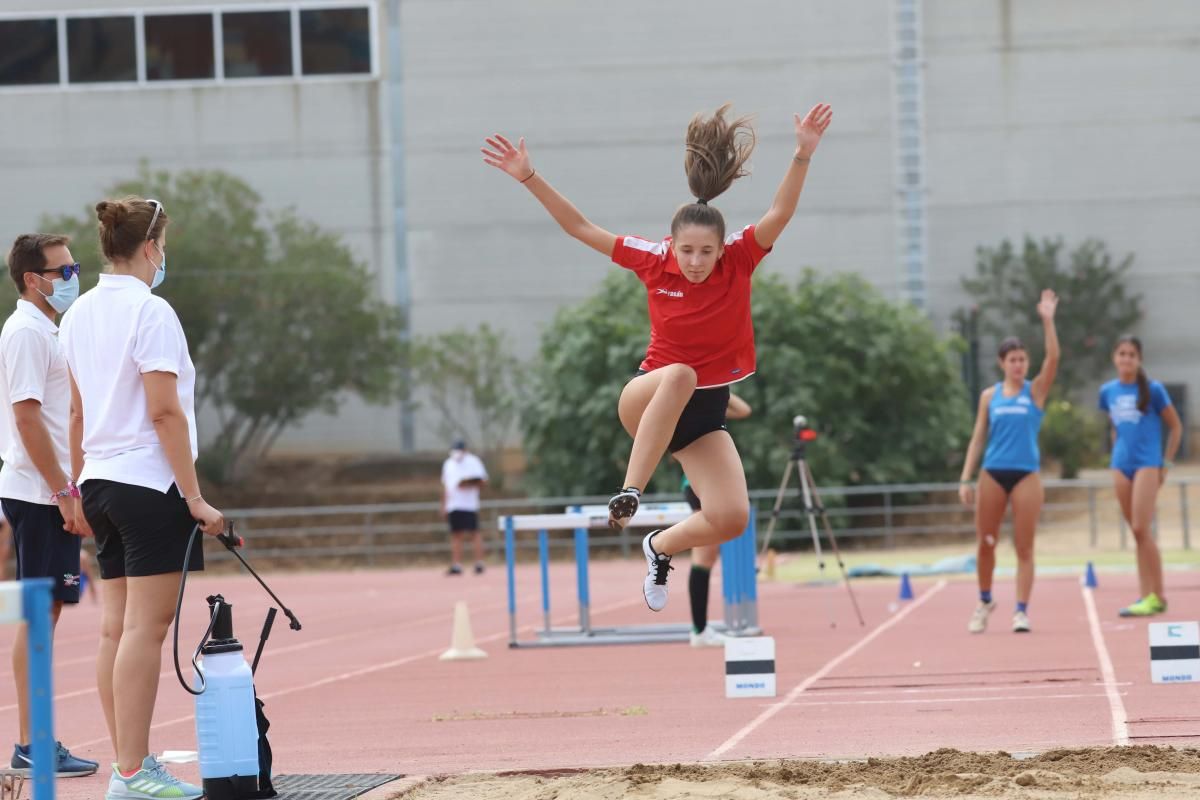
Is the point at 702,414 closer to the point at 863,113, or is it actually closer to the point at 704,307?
the point at 704,307

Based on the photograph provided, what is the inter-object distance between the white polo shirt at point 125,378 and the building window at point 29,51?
32673 millimetres

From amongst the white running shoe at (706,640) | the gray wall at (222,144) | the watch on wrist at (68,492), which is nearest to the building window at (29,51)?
the gray wall at (222,144)

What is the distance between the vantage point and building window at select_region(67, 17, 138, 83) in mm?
36281

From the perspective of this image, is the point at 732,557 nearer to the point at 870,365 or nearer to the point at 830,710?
the point at 830,710

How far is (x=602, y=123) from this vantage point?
1414 inches

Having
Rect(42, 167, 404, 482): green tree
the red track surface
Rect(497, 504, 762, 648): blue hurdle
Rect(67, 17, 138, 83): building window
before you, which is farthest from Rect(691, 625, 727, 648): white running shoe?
Rect(67, 17, 138, 83): building window

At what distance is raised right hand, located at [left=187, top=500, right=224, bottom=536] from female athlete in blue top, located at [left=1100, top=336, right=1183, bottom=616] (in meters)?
8.13

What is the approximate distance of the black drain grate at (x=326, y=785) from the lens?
A: 19.3 ft

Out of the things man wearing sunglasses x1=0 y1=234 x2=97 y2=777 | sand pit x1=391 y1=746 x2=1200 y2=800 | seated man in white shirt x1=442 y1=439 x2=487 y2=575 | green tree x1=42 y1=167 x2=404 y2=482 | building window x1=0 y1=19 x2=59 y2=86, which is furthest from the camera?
building window x1=0 y1=19 x2=59 y2=86

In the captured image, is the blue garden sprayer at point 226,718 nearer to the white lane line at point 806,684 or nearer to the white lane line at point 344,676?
the white lane line at point 806,684

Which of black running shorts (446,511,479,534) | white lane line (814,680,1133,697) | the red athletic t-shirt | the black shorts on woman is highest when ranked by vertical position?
the red athletic t-shirt

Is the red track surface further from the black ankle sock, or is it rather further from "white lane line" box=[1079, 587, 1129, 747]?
the black ankle sock

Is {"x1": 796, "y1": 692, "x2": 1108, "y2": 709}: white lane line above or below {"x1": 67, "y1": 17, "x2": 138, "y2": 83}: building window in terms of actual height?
below

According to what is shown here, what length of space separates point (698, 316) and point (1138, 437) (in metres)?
6.54
